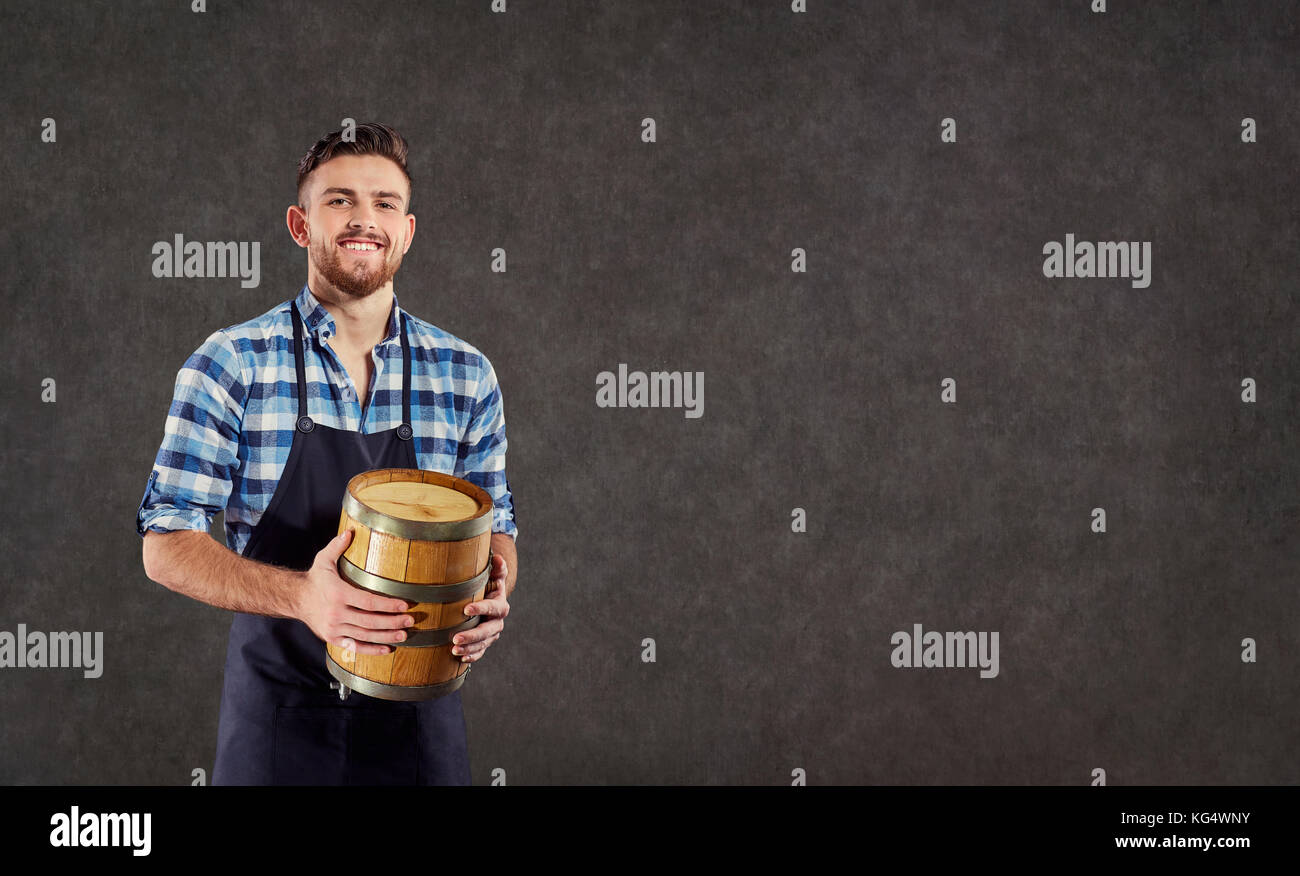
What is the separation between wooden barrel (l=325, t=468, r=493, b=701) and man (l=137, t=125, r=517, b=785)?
→ 1.4 inches

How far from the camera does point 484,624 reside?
5.43 feet

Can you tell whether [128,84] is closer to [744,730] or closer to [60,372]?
[60,372]

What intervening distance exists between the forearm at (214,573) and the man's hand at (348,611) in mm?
140

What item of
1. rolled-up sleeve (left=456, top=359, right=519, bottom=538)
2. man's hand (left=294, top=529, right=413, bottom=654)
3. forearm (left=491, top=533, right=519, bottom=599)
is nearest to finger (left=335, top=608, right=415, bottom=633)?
man's hand (left=294, top=529, right=413, bottom=654)

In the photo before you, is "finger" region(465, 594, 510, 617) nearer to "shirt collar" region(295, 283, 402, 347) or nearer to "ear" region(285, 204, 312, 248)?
"shirt collar" region(295, 283, 402, 347)

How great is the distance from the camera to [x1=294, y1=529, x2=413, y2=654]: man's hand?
1.52m

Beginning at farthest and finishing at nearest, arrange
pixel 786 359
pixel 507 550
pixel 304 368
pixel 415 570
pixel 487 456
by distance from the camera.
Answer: pixel 786 359, pixel 487 456, pixel 507 550, pixel 304 368, pixel 415 570

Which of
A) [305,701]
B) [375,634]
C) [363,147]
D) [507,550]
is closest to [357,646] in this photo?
[375,634]

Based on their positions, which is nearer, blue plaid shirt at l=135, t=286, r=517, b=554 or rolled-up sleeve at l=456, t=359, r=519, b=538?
blue plaid shirt at l=135, t=286, r=517, b=554

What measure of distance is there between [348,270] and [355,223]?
11 centimetres

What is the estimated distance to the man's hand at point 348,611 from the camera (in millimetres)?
1516

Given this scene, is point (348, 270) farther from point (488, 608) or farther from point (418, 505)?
point (488, 608)
